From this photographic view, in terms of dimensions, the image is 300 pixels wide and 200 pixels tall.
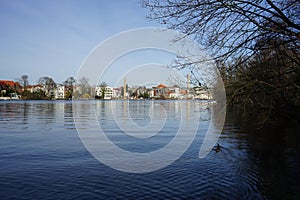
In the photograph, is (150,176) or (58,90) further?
(58,90)

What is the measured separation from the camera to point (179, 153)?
1148cm

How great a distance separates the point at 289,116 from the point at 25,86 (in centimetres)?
12429

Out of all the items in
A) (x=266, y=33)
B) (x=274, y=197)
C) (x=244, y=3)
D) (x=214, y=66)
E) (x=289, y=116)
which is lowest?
(x=274, y=197)

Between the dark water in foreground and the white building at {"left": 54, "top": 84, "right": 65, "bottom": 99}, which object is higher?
the white building at {"left": 54, "top": 84, "right": 65, "bottom": 99}

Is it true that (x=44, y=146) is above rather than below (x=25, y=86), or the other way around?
below

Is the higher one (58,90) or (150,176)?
(58,90)

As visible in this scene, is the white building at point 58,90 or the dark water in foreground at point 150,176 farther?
the white building at point 58,90

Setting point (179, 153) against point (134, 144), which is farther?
point (134, 144)

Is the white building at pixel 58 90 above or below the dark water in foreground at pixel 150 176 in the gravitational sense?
above

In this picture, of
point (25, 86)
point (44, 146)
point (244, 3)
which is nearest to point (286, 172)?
point (244, 3)

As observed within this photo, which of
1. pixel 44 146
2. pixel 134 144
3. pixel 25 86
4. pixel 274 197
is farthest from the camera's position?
pixel 25 86

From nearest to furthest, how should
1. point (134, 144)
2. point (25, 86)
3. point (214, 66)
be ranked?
point (214, 66) < point (134, 144) < point (25, 86)

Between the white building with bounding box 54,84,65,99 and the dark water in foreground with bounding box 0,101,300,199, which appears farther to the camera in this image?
the white building with bounding box 54,84,65,99

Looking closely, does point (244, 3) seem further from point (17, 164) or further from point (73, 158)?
point (17, 164)
